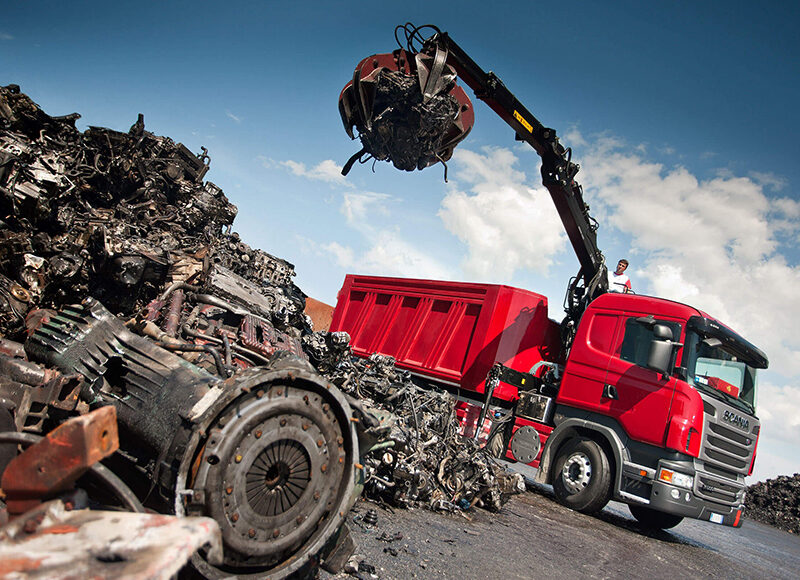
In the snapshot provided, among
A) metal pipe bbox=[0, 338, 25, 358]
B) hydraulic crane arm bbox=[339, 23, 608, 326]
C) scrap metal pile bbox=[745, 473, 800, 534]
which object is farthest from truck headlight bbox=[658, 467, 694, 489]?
scrap metal pile bbox=[745, 473, 800, 534]

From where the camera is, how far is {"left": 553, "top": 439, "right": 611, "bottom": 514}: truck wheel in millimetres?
5227

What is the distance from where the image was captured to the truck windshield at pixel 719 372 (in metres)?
5.13

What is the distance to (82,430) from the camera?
0.96 metres

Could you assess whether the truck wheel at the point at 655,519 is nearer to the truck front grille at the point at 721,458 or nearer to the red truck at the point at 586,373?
the red truck at the point at 586,373

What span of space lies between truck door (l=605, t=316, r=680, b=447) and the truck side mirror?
6.4 inches

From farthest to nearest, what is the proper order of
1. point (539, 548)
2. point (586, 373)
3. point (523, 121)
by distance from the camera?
point (523, 121) → point (586, 373) → point (539, 548)

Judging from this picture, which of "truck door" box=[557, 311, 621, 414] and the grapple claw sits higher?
the grapple claw

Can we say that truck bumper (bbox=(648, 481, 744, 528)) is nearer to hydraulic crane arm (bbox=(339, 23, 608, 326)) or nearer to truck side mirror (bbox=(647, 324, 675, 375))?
truck side mirror (bbox=(647, 324, 675, 375))

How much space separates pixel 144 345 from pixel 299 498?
107 cm

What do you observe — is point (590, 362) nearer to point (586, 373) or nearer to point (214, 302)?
point (586, 373)

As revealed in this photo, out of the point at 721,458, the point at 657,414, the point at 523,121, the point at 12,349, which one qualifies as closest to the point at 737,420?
the point at 721,458

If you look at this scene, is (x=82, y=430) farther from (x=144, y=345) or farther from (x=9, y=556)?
(x=144, y=345)

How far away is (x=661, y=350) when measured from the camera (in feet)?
16.1

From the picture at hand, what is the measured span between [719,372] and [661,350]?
3.83 ft
